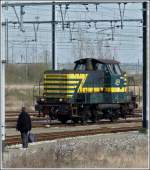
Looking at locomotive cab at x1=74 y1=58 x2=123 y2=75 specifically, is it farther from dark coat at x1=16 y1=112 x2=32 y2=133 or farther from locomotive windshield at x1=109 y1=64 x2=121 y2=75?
dark coat at x1=16 y1=112 x2=32 y2=133

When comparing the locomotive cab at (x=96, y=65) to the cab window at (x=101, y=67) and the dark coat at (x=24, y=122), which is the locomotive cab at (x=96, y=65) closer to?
the cab window at (x=101, y=67)

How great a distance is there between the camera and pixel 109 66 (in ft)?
103

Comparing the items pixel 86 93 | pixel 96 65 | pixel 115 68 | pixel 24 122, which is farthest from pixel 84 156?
pixel 115 68

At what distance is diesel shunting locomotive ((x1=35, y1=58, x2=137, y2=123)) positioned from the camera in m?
29.7

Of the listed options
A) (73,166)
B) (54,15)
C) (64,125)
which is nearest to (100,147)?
(73,166)

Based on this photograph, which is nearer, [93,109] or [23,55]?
[93,109]

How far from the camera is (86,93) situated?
30172 mm

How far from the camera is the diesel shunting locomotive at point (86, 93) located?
29703 mm

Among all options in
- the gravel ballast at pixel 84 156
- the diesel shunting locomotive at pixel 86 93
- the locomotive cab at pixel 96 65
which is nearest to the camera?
the gravel ballast at pixel 84 156

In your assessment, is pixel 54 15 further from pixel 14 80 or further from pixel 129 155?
pixel 14 80

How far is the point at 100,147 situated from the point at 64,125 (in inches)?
488

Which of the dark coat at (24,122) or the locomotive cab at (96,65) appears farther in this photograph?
the locomotive cab at (96,65)

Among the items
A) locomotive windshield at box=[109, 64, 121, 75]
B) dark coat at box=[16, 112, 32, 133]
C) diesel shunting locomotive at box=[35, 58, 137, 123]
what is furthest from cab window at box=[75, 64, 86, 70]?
dark coat at box=[16, 112, 32, 133]

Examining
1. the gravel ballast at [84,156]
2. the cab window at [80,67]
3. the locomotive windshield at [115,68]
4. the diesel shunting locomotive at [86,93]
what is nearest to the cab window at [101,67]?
the diesel shunting locomotive at [86,93]
